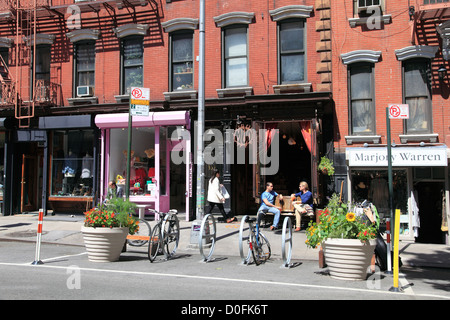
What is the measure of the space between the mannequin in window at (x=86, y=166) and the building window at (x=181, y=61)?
4.47m

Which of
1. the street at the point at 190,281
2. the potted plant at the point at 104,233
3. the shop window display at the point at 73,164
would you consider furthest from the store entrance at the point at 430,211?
the shop window display at the point at 73,164

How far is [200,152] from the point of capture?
1092cm

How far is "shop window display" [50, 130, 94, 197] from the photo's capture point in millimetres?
16125

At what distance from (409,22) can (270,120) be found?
564 cm

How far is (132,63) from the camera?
16062mm

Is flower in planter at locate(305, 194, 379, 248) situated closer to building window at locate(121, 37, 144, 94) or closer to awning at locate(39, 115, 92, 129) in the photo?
building window at locate(121, 37, 144, 94)

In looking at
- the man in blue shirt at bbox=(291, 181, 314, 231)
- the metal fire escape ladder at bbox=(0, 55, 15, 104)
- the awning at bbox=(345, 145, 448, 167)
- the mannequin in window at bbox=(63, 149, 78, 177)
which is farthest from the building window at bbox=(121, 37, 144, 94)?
the awning at bbox=(345, 145, 448, 167)

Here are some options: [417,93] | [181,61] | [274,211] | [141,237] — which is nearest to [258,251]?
[141,237]

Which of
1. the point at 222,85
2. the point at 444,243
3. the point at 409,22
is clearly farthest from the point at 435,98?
the point at 222,85

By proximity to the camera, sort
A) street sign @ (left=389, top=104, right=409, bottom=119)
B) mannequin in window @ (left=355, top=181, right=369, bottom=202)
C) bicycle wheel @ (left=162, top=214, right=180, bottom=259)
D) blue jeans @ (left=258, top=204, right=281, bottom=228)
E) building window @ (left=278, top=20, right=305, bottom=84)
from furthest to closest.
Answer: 1. building window @ (left=278, top=20, right=305, bottom=84)
2. mannequin in window @ (left=355, top=181, right=369, bottom=202)
3. blue jeans @ (left=258, top=204, right=281, bottom=228)
4. street sign @ (left=389, top=104, right=409, bottom=119)
5. bicycle wheel @ (left=162, top=214, right=180, bottom=259)

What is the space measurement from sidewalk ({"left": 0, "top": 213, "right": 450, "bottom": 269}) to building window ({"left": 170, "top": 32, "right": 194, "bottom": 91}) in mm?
5169

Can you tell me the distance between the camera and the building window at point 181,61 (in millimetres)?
15398

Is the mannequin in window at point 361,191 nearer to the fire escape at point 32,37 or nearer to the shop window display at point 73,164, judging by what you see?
the fire escape at point 32,37
